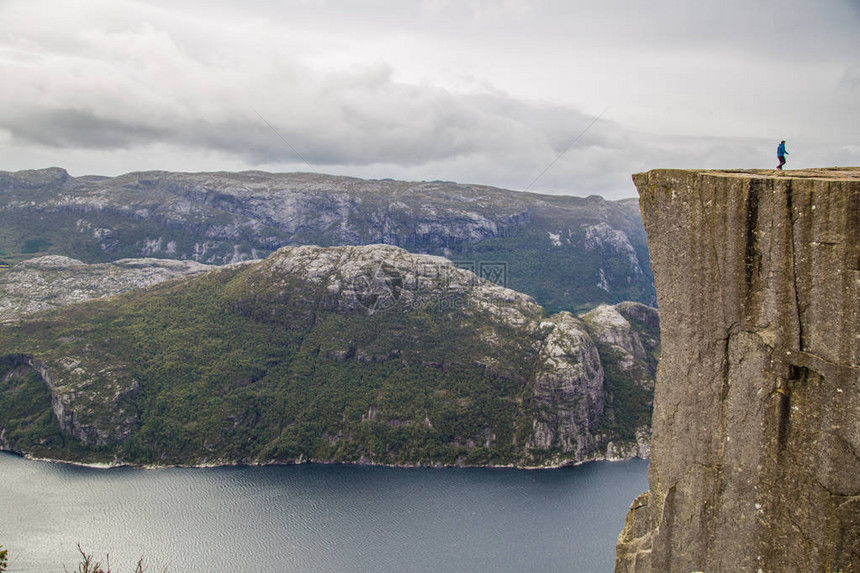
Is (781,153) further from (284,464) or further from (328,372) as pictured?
(328,372)

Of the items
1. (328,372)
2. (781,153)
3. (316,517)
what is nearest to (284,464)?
(328,372)

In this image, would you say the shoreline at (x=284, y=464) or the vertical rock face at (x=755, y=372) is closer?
the vertical rock face at (x=755, y=372)

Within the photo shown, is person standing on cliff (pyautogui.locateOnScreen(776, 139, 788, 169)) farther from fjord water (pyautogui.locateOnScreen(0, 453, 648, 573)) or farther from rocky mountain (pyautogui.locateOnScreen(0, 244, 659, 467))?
rocky mountain (pyautogui.locateOnScreen(0, 244, 659, 467))

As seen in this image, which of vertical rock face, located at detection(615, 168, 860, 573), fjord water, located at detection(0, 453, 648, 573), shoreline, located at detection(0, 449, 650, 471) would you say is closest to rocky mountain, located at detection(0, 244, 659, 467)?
shoreline, located at detection(0, 449, 650, 471)

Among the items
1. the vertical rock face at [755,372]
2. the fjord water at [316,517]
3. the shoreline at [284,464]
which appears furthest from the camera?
the shoreline at [284,464]

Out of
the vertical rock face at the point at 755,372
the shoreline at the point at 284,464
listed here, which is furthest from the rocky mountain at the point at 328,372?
the vertical rock face at the point at 755,372

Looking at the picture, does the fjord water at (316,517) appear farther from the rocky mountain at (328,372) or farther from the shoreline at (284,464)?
the rocky mountain at (328,372)

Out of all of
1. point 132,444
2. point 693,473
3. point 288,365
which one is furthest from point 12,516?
point 693,473
